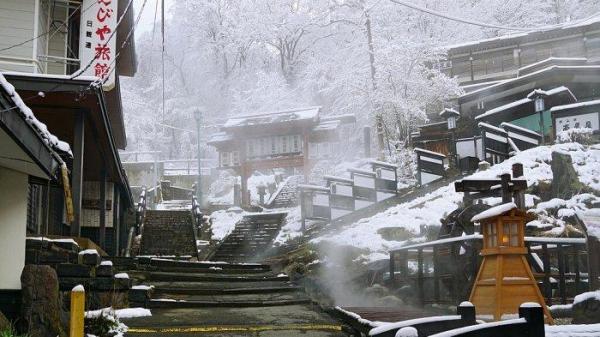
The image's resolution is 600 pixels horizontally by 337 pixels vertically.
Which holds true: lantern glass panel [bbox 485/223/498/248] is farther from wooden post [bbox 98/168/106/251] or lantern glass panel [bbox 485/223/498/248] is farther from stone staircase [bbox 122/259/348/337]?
wooden post [bbox 98/168/106/251]

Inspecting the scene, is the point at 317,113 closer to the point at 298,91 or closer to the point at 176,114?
the point at 298,91

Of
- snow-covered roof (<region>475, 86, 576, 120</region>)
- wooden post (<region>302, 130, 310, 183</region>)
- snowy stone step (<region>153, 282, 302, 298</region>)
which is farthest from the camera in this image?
wooden post (<region>302, 130, 310, 183</region>)

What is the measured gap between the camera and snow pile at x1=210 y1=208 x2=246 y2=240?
26303 mm

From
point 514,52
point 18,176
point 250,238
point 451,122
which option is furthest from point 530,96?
point 18,176

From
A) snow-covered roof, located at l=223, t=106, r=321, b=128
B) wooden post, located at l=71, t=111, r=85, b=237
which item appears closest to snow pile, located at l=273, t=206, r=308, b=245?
snow-covered roof, located at l=223, t=106, r=321, b=128

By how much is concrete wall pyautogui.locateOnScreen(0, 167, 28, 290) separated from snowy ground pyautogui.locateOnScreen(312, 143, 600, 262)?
8.83 m

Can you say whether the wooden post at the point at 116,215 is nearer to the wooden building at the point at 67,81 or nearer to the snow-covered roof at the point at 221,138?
the wooden building at the point at 67,81

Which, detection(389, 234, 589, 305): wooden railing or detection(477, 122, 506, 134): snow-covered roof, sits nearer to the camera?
detection(389, 234, 589, 305): wooden railing

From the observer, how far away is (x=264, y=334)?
316 inches

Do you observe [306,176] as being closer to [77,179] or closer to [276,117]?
[276,117]

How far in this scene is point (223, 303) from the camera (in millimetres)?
10781

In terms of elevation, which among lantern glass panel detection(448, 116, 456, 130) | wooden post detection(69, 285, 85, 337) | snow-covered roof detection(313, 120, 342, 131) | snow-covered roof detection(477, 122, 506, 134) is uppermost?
snow-covered roof detection(313, 120, 342, 131)

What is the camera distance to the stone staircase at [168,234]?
67.5 feet

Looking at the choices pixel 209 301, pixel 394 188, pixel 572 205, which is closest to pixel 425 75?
pixel 394 188
